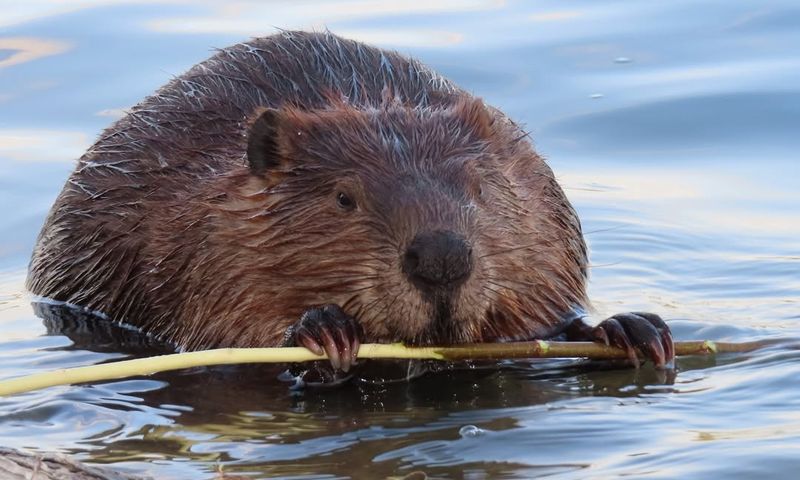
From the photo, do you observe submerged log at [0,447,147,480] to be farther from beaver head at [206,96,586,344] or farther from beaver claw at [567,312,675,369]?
beaver claw at [567,312,675,369]

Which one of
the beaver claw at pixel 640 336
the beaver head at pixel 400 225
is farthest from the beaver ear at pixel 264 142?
the beaver claw at pixel 640 336

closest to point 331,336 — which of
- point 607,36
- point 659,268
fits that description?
point 659,268

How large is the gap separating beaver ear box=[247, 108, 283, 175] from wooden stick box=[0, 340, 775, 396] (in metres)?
0.72

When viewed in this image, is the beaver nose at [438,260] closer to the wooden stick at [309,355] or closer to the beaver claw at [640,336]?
the wooden stick at [309,355]

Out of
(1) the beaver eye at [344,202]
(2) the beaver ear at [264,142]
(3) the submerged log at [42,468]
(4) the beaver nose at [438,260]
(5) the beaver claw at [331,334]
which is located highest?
(2) the beaver ear at [264,142]

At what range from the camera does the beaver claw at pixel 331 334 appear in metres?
5.08

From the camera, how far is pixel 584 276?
6.70 m

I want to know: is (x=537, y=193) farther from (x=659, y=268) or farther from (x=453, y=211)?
(x=659, y=268)

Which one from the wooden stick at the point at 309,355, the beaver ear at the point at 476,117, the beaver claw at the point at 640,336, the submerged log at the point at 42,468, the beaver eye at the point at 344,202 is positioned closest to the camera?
the submerged log at the point at 42,468

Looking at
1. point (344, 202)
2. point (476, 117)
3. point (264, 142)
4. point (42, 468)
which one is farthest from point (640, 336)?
point (42, 468)

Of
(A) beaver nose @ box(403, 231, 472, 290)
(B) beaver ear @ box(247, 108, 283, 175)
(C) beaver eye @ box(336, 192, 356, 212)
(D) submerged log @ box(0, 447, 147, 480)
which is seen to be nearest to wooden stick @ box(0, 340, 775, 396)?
(A) beaver nose @ box(403, 231, 472, 290)

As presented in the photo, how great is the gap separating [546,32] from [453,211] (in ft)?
20.8

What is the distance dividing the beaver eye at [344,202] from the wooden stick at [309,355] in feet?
1.56

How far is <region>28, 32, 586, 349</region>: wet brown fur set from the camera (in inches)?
201
